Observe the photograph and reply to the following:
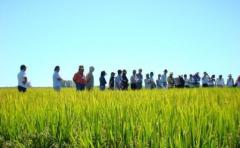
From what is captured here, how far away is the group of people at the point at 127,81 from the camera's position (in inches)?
728

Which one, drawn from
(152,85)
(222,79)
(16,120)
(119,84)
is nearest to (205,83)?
(222,79)

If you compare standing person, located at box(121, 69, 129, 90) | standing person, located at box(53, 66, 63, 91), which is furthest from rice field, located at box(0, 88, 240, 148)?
standing person, located at box(121, 69, 129, 90)

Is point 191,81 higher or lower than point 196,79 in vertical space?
lower

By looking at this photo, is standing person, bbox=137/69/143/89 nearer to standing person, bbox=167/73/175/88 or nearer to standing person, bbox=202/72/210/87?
standing person, bbox=167/73/175/88

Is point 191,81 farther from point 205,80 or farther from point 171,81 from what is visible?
point 171,81

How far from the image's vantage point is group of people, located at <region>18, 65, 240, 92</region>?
1850 centimetres

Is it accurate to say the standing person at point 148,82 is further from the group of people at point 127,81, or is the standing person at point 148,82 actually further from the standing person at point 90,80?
the standing person at point 90,80

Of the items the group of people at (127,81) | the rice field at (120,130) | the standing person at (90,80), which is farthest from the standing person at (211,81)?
the rice field at (120,130)

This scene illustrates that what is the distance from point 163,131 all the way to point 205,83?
86.8 feet

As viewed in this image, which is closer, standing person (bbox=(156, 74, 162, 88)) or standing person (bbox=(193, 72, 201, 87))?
standing person (bbox=(156, 74, 162, 88))

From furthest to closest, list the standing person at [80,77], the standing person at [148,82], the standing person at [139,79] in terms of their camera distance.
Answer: the standing person at [148,82] < the standing person at [139,79] < the standing person at [80,77]

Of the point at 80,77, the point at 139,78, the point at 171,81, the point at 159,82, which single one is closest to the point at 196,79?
the point at 171,81

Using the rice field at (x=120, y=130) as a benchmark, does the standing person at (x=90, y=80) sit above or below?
above

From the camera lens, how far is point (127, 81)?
941 inches
